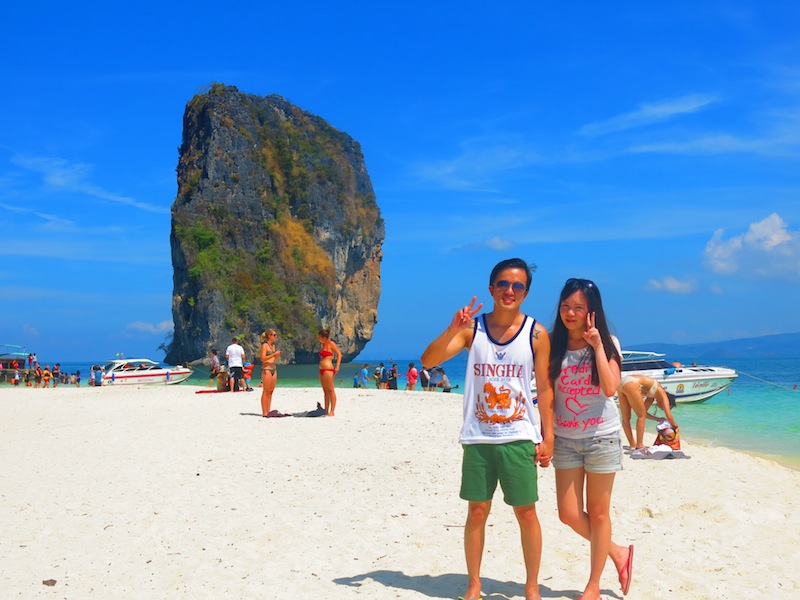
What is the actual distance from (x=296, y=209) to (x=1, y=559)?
2937 inches

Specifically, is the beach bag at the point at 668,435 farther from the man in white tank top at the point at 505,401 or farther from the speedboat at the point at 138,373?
the speedboat at the point at 138,373

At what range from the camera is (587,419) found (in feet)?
14.3

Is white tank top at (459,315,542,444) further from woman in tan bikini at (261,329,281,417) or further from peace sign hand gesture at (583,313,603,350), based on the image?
woman in tan bikini at (261,329,281,417)

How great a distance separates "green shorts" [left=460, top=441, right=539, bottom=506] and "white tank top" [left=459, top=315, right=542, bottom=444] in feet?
0.20

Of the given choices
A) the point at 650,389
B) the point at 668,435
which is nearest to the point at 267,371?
the point at 650,389

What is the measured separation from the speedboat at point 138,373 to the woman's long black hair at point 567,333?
111 ft

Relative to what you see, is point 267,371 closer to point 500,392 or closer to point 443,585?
point 443,585

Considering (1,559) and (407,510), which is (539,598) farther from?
(1,559)

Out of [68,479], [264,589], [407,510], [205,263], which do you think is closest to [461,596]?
[264,589]

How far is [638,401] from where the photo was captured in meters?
10.2

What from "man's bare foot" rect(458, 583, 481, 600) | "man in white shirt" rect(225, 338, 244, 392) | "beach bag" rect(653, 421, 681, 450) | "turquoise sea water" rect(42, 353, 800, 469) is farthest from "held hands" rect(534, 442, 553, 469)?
"man in white shirt" rect(225, 338, 244, 392)

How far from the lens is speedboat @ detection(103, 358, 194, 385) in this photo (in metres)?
35.2

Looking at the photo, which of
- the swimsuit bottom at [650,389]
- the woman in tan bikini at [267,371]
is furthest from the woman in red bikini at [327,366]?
the swimsuit bottom at [650,389]

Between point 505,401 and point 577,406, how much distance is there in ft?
1.58
